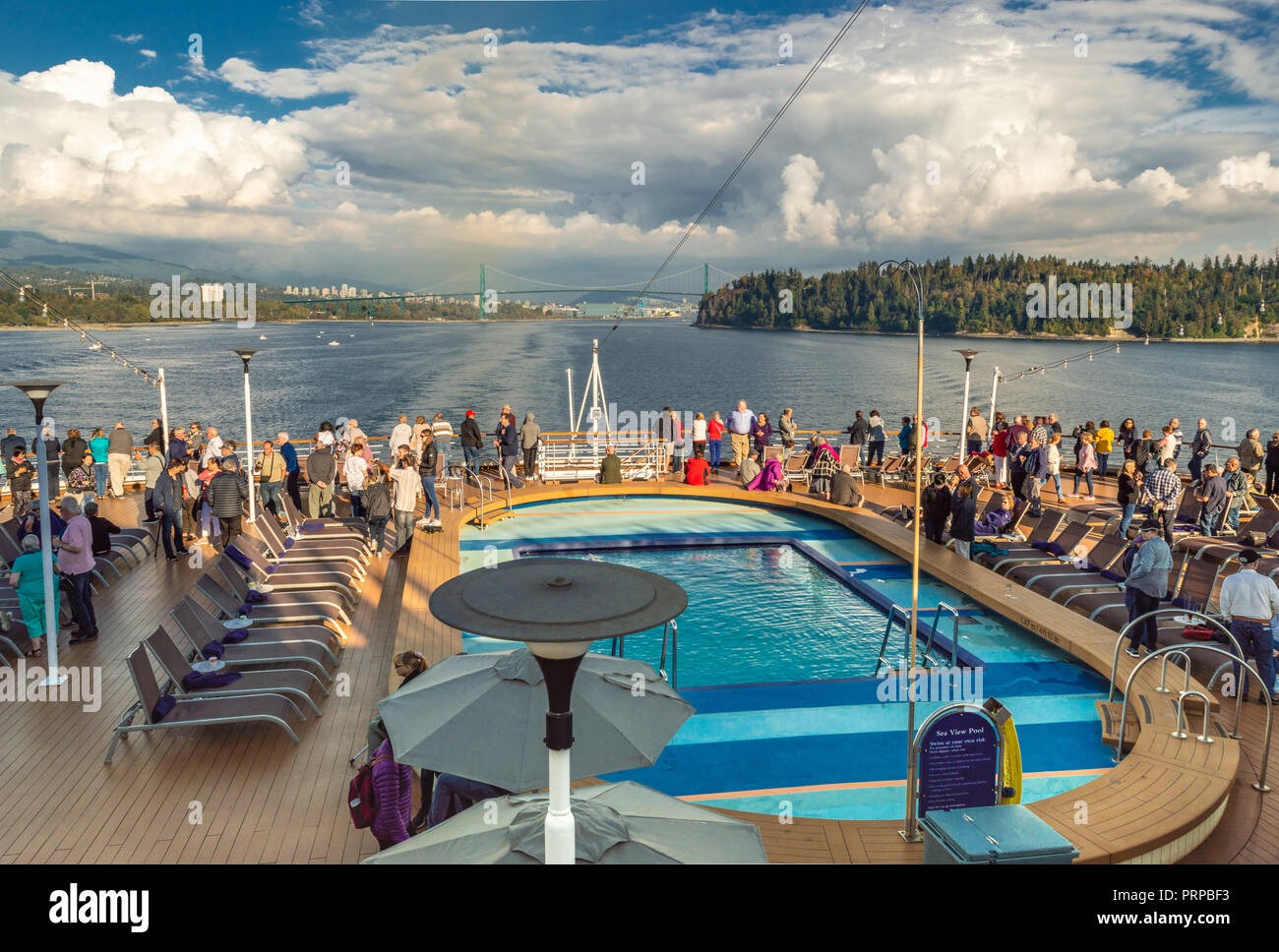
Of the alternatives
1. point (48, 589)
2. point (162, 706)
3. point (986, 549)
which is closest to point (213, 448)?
point (48, 589)

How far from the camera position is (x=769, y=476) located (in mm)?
17906

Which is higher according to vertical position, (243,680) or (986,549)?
(986,549)

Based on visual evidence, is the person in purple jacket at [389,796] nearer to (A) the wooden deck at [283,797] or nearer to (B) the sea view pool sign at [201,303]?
(A) the wooden deck at [283,797]

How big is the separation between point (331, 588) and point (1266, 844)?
9.47 meters

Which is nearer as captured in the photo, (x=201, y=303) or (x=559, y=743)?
(x=559, y=743)

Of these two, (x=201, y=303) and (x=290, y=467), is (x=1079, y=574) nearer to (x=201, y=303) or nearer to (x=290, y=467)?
(x=290, y=467)

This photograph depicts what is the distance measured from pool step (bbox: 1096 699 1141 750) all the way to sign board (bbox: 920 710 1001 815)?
9.97ft

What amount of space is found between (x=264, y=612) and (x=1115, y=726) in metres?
8.71

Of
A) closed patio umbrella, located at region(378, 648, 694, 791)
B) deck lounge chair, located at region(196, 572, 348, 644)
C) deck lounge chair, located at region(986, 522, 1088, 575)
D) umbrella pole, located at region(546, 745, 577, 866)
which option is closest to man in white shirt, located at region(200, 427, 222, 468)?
deck lounge chair, located at region(196, 572, 348, 644)

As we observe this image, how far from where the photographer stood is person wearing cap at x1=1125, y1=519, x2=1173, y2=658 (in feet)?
28.1

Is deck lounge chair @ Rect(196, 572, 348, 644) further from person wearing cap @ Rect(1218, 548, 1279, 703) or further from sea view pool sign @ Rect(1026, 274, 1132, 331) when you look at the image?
sea view pool sign @ Rect(1026, 274, 1132, 331)
